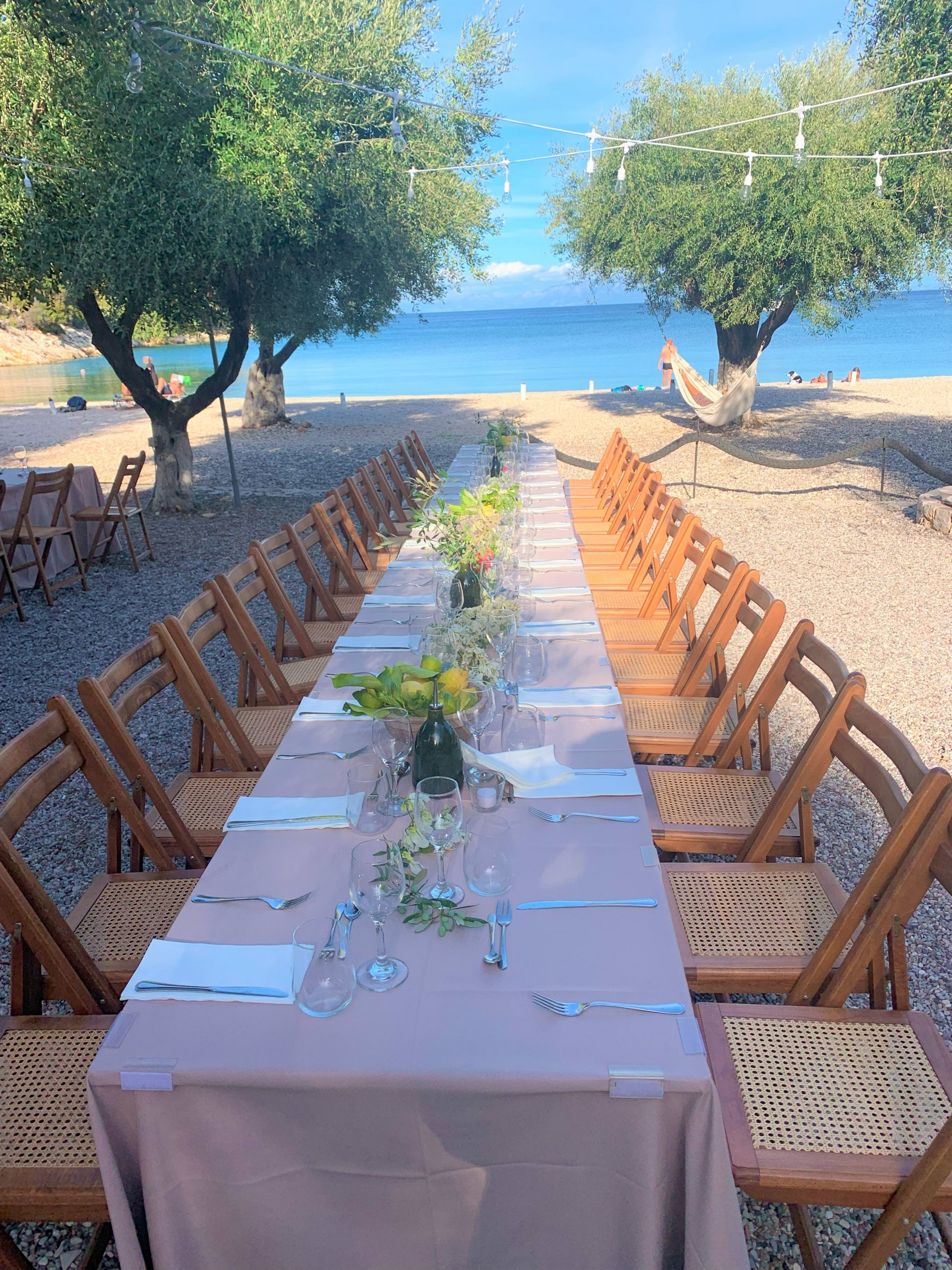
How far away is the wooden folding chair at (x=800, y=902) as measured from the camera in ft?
6.59

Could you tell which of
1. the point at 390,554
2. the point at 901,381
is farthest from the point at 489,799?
the point at 901,381

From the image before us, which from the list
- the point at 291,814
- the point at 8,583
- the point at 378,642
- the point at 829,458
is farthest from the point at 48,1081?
the point at 829,458

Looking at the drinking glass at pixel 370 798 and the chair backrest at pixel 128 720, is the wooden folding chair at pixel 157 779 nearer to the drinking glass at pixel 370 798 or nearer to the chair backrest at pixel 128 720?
the chair backrest at pixel 128 720

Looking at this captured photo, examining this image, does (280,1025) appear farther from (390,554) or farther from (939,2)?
(939,2)

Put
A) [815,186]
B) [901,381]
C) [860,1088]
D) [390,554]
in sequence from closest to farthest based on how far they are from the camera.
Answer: [860,1088]
[390,554]
[815,186]
[901,381]

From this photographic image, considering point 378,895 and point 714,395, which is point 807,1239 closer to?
point 378,895

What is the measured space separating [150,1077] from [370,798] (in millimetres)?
766

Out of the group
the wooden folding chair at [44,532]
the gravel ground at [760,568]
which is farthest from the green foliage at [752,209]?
the wooden folding chair at [44,532]

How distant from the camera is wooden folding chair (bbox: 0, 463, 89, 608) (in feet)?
22.2

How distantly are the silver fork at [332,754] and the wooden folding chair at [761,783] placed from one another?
814 millimetres

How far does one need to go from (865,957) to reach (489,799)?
0.91 metres

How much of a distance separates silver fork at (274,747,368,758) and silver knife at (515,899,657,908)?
0.84 meters

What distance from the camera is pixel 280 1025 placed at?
5.08ft

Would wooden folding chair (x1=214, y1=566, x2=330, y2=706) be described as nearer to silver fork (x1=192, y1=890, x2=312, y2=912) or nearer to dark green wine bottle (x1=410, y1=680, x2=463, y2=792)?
dark green wine bottle (x1=410, y1=680, x2=463, y2=792)
